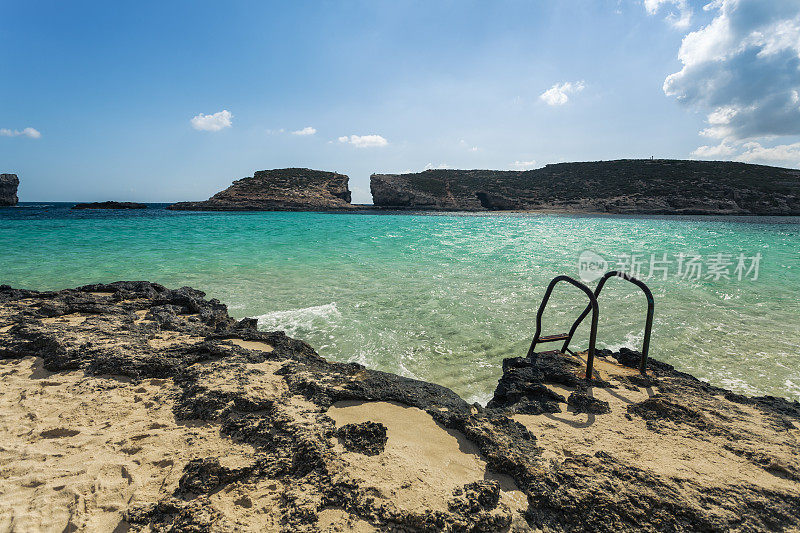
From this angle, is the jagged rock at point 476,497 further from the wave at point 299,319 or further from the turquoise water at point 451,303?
the wave at point 299,319

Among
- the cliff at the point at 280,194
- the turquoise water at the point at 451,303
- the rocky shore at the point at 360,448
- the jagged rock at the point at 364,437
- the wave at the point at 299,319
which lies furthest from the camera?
the cliff at the point at 280,194

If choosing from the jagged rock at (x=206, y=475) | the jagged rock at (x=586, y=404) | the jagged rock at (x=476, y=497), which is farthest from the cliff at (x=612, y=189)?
the jagged rock at (x=206, y=475)

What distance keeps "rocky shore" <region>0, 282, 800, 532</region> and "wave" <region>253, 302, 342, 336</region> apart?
2186mm

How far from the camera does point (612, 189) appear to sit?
206ft

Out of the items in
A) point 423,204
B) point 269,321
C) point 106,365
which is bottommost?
point 269,321

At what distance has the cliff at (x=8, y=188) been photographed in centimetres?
6556

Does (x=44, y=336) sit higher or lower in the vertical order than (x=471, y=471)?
higher

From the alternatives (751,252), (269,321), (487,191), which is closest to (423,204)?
(487,191)

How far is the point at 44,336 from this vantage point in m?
3.96

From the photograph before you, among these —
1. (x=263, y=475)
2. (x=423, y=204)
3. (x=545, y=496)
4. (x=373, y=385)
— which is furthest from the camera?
(x=423, y=204)

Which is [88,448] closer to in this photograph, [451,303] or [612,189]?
[451,303]

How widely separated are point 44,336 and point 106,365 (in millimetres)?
1354

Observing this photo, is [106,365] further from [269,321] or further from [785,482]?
[785,482]

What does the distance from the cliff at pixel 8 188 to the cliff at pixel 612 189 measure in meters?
75.8
